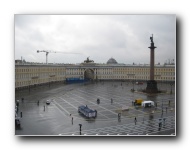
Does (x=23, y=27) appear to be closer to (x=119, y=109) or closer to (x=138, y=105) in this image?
(x=119, y=109)

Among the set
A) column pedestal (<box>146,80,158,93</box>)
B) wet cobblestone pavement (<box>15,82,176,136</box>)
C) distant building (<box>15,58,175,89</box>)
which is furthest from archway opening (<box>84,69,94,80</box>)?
wet cobblestone pavement (<box>15,82,176,136</box>)

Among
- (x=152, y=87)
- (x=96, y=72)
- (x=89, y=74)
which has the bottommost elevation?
(x=152, y=87)

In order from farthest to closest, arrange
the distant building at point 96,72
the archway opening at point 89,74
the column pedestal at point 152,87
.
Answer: the archway opening at point 89,74 → the column pedestal at point 152,87 → the distant building at point 96,72

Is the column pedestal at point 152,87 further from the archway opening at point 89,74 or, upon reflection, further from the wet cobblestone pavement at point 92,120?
the archway opening at point 89,74

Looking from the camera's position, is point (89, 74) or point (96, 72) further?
point (89, 74)

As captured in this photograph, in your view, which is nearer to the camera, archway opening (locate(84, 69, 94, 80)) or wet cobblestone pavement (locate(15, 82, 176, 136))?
wet cobblestone pavement (locate(15, 82, 176, 136))

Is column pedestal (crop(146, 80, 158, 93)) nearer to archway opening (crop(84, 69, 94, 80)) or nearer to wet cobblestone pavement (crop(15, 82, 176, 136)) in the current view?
wet cobblestone pavement (crop(15, 82, 176, 136))

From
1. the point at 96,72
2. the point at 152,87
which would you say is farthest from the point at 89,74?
the point at 152,87

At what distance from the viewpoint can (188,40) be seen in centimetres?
1098

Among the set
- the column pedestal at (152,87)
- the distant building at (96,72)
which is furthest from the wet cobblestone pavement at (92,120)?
the column pedestal at (152,87)

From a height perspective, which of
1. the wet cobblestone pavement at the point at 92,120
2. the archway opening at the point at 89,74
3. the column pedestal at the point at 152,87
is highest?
the archway opening at the point at 89,74

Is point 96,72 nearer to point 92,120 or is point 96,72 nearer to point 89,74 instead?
point 89,74

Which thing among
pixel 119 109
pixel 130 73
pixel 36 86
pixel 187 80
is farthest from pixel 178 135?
pixel 130 73
